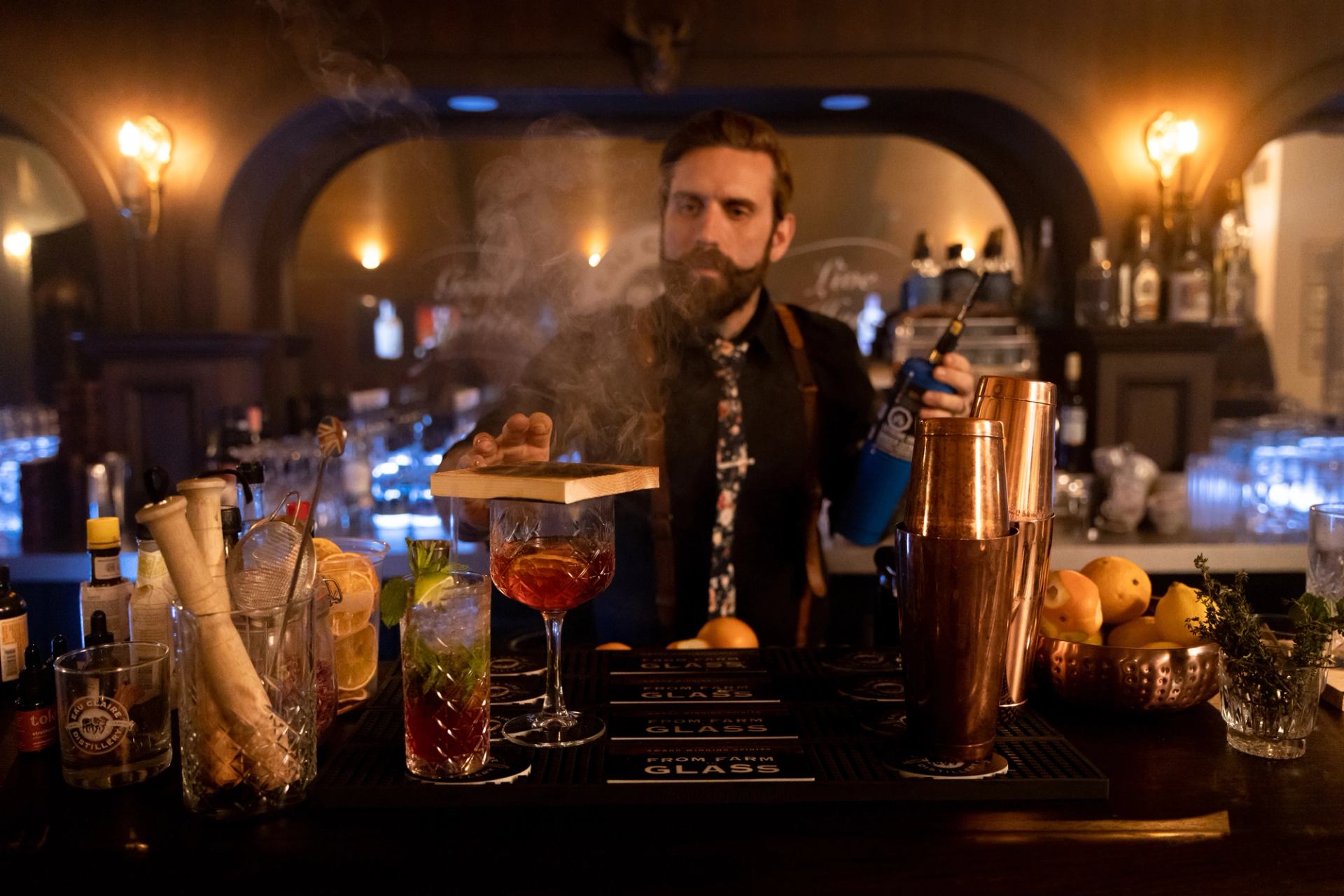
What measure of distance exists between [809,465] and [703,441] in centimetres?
25

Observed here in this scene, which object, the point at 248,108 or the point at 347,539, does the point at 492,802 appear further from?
the point at 248,108

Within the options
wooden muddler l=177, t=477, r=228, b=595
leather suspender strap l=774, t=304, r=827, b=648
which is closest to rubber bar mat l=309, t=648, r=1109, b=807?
wooden muddler l=177, t=477, r=228, b=595

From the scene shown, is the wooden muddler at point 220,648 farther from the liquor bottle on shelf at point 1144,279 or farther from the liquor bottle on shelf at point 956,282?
the liquor bottle on shelf at point 1144,279

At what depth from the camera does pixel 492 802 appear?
97 cm

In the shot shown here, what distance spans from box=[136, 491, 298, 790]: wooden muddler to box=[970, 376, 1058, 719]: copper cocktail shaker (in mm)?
817

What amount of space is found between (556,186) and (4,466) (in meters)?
2.31

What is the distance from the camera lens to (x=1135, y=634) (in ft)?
4.22

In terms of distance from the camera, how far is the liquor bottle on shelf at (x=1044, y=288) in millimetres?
3748

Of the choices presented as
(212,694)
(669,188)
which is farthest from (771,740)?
(669,188)

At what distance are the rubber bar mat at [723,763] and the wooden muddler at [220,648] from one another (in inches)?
3.1

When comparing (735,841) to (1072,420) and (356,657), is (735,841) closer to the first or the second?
A: (356,657)

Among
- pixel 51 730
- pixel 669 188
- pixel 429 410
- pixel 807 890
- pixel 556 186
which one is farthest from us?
pixel 556 186

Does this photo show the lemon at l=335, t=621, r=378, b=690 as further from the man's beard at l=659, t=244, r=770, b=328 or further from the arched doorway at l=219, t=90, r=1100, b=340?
the arched doorway at l=219, t=90, r=1100, b=340

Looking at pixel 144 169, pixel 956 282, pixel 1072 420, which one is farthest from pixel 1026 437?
pixel 144 169
